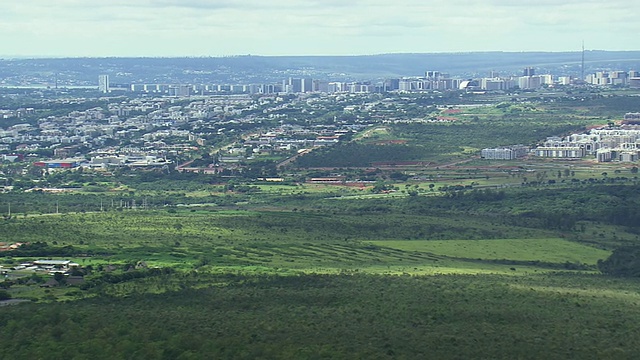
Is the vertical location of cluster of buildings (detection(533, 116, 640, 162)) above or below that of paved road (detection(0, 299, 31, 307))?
above

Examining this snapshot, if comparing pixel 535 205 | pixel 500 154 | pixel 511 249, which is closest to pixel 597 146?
pixel 500 154

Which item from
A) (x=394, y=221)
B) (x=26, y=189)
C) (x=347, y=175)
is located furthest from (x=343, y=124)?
(x=394, y=221)

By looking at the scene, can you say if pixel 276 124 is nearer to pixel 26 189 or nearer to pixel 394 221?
pixel 26 189

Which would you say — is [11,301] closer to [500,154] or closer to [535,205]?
[535,205]

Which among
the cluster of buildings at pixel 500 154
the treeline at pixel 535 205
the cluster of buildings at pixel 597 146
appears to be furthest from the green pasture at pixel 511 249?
the cluster of buildings at pixel 597 146

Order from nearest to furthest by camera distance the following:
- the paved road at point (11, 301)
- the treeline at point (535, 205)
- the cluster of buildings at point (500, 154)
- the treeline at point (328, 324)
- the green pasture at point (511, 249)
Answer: the treeline at point (328, 324), the paved road at point (11, 301), the green pasture at point (511, 249), the treeline at point (535, 205), the cluster of buildings at point (500, 154)

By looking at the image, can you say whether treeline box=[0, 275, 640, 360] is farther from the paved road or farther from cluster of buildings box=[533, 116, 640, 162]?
cluster of buildings box=[533, 116, 640, 162]

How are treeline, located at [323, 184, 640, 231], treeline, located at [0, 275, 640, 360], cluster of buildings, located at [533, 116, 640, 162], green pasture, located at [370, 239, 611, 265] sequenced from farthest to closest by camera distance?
cluster of buildings, located at [533, 116, 640, 162] → treeline, located at [323, 184, 640, 231] → green pasture, located at [370, 239, 611, 265] → treeline, located at [0, 275, 640, 360]

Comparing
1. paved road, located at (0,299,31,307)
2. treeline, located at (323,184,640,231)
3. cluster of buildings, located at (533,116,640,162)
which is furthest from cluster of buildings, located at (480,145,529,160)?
paved road, located at (0,299,31,307)

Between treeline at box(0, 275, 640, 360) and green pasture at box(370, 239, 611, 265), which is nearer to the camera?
treeline at box(0, 275, 640, 360)

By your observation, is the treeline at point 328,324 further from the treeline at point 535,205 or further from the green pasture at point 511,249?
the treeline at point 535,205

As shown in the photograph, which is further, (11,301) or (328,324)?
(11,301)

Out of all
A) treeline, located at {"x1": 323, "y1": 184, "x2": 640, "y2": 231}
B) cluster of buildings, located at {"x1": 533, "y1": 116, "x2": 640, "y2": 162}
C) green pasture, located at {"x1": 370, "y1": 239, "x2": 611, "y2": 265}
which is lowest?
green pasture, located at {"x1": 370, "y1": 239, "x2": 611, "y2": 265}
